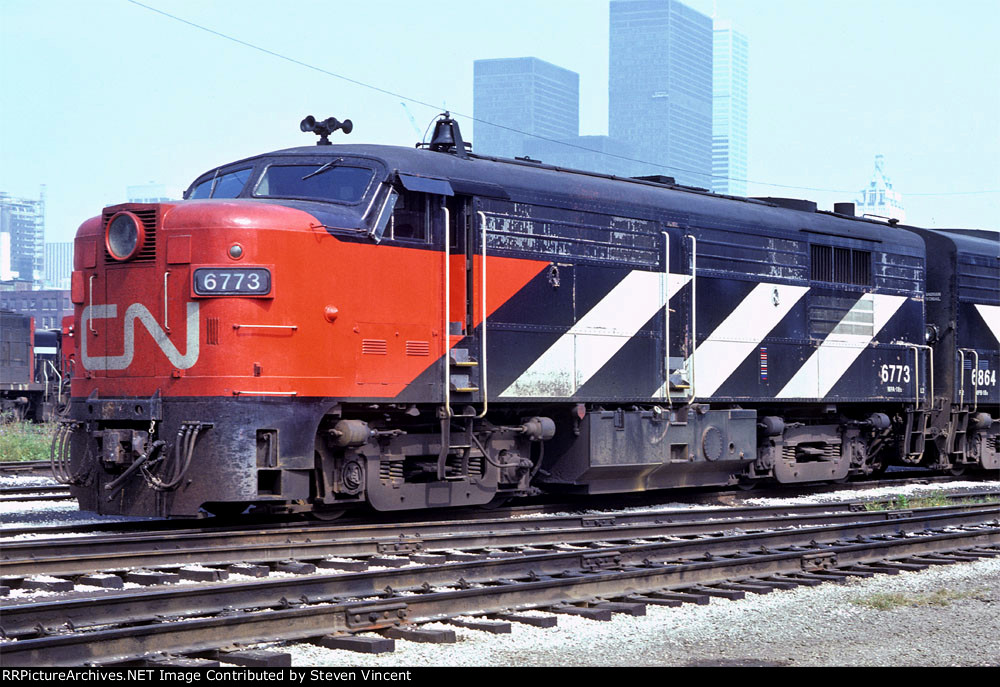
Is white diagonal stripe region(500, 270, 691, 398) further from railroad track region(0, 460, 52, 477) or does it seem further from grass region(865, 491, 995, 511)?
railroad track region(0, 460, 52, 477)

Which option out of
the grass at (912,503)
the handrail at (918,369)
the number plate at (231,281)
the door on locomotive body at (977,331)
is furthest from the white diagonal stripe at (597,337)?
the door on locomotive body at (977,331)

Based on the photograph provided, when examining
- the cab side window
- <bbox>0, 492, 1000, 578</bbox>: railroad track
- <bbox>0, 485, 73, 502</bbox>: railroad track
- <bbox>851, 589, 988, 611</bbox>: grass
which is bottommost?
<bbox>851, 589, 988, 611</bbox>: grass

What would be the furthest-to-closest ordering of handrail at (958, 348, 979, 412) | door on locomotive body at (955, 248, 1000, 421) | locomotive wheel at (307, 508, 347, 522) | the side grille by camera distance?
1. door on locomotive body at (955, 248, 1000, 421)
2. handrail at (958, 348, 979, 412)
3. locomotive wheel at (307, 508, 347, 522)
4. the side grille

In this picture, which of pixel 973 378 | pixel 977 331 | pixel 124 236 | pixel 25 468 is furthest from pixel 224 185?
pixel 977 331

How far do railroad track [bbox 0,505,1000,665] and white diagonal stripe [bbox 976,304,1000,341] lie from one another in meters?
8.46

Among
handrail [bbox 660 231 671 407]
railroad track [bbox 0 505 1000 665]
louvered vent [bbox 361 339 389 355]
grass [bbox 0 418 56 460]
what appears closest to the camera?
railroad track [bbox 0 505 1000 665]

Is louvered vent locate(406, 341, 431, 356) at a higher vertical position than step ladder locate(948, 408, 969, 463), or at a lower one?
higher

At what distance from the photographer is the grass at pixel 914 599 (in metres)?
8.32

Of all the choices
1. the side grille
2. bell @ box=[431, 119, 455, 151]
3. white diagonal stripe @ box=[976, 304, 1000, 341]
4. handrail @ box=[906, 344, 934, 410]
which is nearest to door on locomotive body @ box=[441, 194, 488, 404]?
bell @ box=[431, 119, 455, 151]

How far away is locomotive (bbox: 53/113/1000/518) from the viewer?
10.6 metres

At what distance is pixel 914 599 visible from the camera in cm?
861

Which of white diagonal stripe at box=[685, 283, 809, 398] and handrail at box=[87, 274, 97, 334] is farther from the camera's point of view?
white diagonal stripe at box=[685, 283, 809, 398]

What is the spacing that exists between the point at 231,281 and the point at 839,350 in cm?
914

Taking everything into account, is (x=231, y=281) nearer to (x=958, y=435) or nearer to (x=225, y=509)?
(x=225, y=509)
